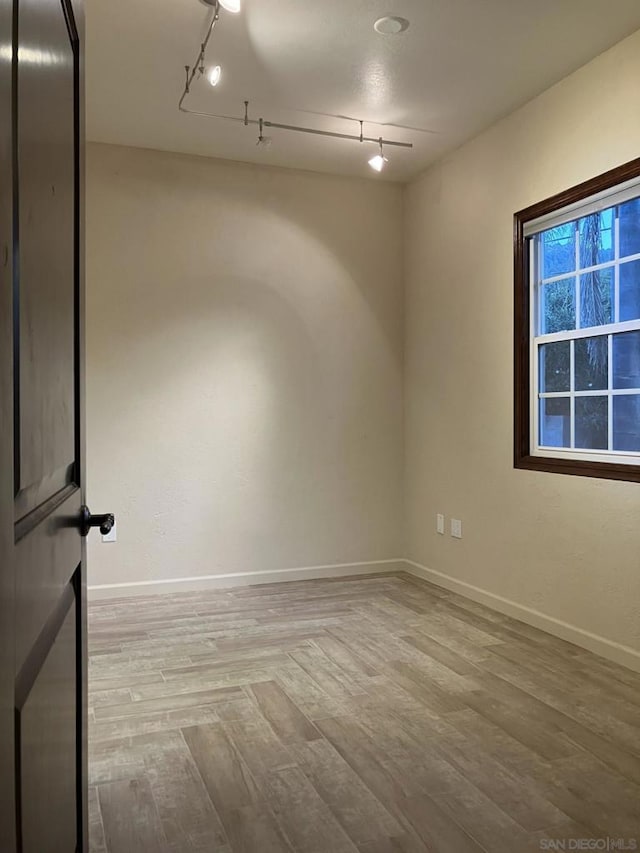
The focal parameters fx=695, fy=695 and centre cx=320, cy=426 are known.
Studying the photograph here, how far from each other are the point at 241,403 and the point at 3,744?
13.5 ft

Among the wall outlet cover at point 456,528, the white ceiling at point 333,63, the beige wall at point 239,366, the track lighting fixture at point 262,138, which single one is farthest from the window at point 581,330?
the track lighting fixture at point 262,138

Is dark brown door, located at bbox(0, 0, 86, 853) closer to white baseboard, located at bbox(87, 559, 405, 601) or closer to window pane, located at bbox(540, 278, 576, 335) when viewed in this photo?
window pane, located at bbox(540, 278, 576, 335)

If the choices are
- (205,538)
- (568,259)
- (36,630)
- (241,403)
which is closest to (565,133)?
(568,259)

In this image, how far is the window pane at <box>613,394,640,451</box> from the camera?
3133 millimetres

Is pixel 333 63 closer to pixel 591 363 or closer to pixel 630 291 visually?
pixel 630 291

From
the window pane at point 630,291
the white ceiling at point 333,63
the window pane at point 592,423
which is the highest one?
the white ceiling at point 333,63

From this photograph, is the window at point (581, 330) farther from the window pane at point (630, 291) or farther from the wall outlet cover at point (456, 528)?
the wall outlet cover at point (456, 528)

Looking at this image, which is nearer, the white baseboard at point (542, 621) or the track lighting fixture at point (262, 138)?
the white baseboard at point (542, 621)

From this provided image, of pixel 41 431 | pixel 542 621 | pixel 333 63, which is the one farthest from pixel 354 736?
pixel 333 63

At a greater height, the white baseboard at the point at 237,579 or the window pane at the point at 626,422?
the window pane at the point at 626,422

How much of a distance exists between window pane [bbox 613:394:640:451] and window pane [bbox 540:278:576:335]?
527 mm

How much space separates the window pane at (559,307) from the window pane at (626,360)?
1.12 feet

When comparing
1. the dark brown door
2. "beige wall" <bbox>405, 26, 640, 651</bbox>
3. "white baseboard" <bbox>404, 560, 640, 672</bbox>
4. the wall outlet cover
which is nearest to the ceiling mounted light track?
"beige wall" <bbox>405, 26, 640, 651</bbox>

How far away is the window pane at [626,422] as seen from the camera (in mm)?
3133
